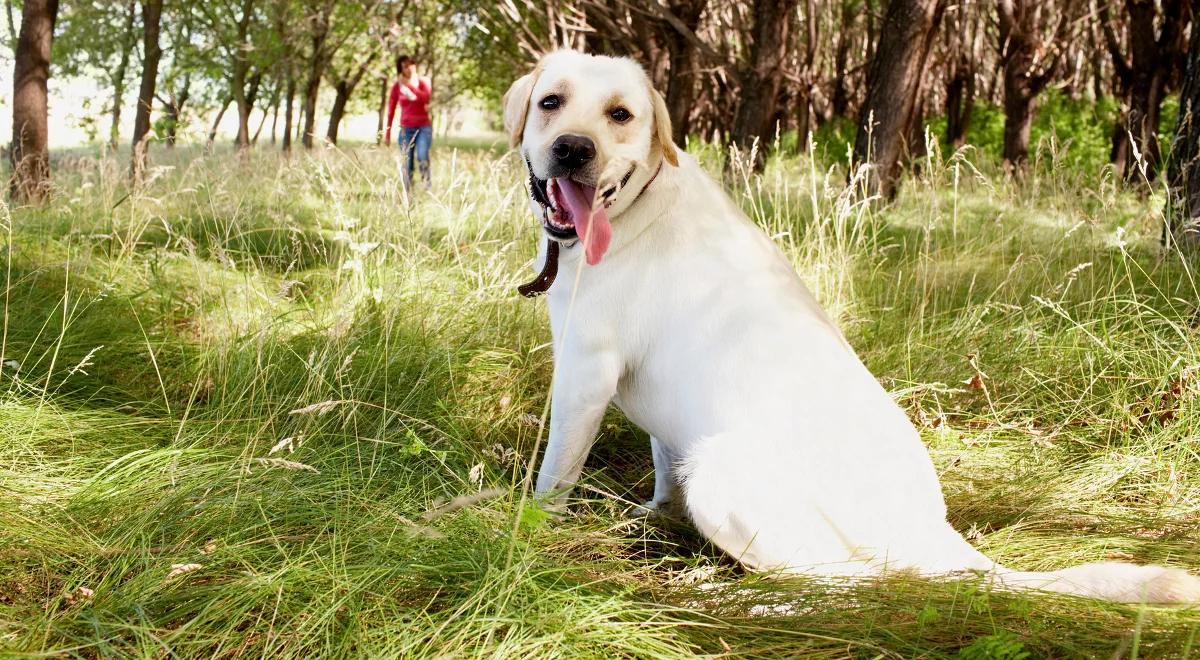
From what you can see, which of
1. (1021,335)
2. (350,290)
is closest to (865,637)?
(1021,335)

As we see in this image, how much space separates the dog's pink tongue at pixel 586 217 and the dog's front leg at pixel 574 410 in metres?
0.32

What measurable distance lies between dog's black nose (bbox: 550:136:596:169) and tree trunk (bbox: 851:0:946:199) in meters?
5.36

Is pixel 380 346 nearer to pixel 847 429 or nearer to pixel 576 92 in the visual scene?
pixel 576 92

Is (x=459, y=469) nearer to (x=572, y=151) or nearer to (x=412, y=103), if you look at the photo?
(x=572, y=151)

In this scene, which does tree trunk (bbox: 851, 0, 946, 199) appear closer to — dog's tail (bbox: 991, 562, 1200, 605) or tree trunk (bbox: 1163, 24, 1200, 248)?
tree trunk (bbox: 1163, 24, 1200, 248)

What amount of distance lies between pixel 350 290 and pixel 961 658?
3.06m

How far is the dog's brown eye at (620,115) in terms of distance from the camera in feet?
8.91

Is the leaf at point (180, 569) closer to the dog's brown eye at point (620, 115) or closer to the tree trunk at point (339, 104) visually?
the dog's brown eye at point (620, 115)

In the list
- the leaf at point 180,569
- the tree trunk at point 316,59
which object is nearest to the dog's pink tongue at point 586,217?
the leaf at point 180,569

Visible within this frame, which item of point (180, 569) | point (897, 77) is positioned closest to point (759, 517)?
point (180, 569)

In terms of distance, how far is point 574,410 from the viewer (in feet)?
9.01

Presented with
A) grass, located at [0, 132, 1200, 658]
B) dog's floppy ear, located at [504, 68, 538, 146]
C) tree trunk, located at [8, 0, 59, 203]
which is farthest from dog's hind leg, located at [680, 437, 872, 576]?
tree trunk, located at [8, 0, 59, 203]

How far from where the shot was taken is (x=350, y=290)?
4.04m

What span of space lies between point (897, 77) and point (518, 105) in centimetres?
581
